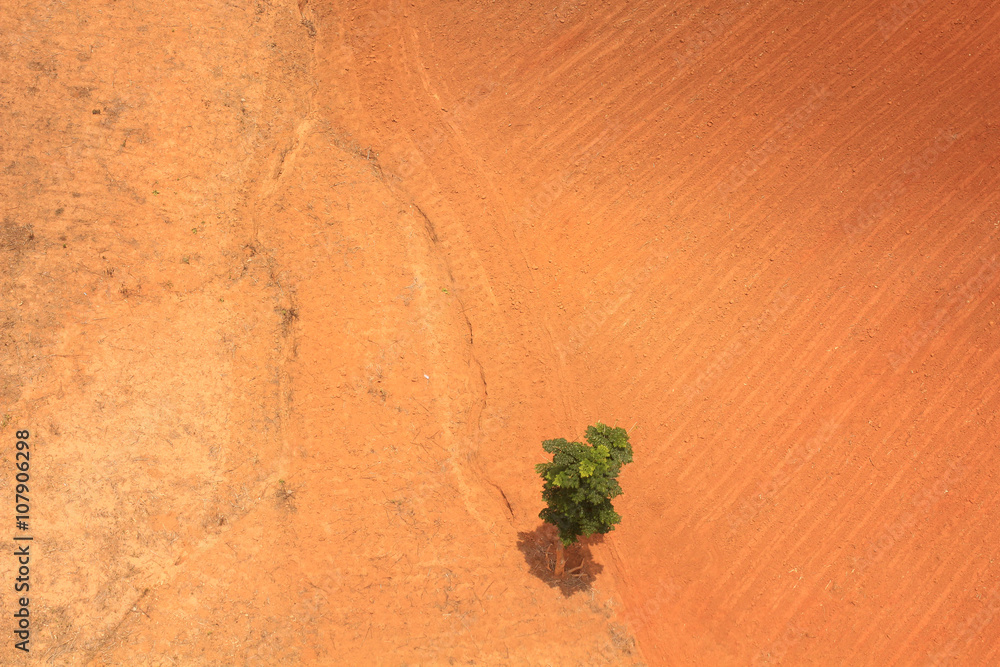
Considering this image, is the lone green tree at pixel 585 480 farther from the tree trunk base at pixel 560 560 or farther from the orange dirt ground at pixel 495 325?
the orange dirt ground at pixel 495 325

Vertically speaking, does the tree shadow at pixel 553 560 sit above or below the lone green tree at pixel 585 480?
below

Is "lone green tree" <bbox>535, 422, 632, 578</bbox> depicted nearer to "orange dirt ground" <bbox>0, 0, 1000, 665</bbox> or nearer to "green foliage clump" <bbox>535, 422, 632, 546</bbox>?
"green foliage clump" <bbox>535, 422, 632, 546</bbox>

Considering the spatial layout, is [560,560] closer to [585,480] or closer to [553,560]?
[553,560]

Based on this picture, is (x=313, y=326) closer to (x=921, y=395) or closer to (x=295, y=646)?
(x=295, y=646)

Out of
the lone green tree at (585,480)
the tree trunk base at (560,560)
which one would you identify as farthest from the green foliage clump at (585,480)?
the tree trunk base at (560,560)

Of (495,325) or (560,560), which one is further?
(495,325)

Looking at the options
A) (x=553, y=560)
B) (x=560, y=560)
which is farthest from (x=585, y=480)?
(x=553, y=560)
